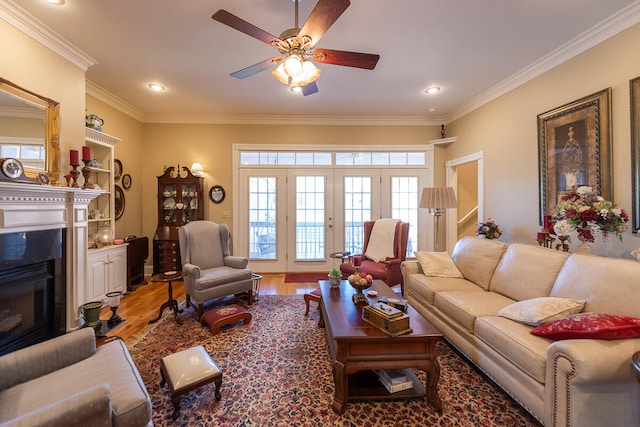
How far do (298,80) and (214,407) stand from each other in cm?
244

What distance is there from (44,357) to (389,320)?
76.1 inches

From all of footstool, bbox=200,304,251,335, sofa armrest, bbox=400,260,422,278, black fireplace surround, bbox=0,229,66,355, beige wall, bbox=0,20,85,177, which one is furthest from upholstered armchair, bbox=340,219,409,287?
beige wall, bbox=0,20,85,177

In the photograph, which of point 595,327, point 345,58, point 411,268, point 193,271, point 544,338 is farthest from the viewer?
point 411,268

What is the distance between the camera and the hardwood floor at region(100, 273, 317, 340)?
269cm

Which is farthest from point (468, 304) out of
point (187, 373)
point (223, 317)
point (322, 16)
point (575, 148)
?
point (322, 16)

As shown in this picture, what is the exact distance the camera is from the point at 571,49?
2549 mm

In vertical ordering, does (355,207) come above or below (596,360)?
above

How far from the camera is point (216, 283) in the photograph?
290cm

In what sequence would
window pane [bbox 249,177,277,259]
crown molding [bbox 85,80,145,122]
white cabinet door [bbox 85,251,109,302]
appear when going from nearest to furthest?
1. white cabinet door [bbox 85,251,109,302]
2. crown molding [bbox 85,80,145,122]
3. window pane [bbox 249,177,277,259]

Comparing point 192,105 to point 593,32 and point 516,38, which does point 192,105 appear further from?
point 593,32

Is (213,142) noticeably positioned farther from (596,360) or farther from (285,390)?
(596,360)

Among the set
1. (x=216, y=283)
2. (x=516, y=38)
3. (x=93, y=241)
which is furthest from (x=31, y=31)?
(x=516, y=38)

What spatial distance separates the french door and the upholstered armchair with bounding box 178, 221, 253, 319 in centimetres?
128

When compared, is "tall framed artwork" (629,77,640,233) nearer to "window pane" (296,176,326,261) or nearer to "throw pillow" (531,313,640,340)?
"throw pillow" (531,313,640,340)
